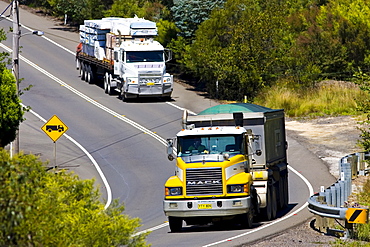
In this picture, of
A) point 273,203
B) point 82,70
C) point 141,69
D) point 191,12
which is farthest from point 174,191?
point 191,12

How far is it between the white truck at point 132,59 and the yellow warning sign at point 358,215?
25558 millimetres

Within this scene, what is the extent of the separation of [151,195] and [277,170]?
19.2 ft

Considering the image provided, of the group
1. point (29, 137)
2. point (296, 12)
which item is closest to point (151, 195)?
point (29, 137)

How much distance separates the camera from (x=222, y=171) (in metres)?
18.2

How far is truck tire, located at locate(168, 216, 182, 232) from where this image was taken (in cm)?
1883

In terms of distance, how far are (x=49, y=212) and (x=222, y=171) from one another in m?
9.98

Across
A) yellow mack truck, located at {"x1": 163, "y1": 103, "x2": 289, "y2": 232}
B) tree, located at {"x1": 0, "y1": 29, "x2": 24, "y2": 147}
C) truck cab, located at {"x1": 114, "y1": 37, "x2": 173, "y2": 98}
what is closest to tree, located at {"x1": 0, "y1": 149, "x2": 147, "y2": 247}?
yellow mack truck, located at {"x1": 163, "y1": 103, "x2": 289, "y2": 232}

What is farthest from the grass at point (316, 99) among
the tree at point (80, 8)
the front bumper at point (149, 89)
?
the tree at point (80, 8)

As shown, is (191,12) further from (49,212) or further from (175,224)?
(49,212)

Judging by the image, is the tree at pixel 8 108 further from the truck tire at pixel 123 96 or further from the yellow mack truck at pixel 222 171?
the truck tire at pixel 123 96

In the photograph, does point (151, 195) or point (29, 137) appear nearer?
point (151, 195)

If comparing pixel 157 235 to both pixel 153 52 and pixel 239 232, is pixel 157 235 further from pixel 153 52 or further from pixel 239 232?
pixel 153 52

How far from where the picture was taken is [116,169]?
30094 mm

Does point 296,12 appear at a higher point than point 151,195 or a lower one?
higher
